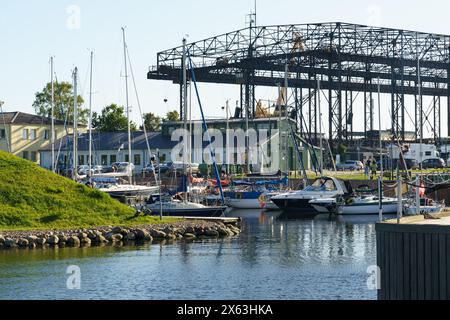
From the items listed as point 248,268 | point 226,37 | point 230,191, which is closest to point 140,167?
point 226,37

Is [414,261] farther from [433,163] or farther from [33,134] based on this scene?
[33,134]

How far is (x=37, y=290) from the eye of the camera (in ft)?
120

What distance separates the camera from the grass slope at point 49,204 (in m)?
56.4

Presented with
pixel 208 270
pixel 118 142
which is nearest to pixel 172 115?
pixel 118 142

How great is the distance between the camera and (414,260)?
22.6 meters

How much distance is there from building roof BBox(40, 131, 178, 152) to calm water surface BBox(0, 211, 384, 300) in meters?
57.4

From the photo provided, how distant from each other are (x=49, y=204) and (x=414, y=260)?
3923 centimetres

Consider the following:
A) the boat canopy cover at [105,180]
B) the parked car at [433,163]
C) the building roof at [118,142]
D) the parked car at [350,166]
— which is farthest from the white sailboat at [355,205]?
the building roof at [118,142]

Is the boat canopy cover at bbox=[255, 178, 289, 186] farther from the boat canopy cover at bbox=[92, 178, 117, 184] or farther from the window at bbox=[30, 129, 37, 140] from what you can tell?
the window at bbox=[30, 129, 37, 140]

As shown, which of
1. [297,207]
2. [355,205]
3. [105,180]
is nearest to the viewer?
[355,205]

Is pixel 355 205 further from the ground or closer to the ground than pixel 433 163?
closer to the ground

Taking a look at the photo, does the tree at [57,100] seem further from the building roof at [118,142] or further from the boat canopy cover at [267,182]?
the boat canopy cover at [267,182]

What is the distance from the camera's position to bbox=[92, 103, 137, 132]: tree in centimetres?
13588
